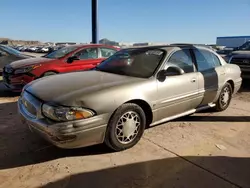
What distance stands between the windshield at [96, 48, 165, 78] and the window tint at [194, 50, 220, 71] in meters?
0.95

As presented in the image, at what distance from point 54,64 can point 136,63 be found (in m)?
3.47

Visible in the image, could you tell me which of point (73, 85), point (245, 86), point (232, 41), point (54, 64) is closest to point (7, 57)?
point (54, 64)

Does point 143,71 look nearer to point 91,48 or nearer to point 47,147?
point 47,147

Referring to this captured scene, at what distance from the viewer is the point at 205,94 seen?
514 cm

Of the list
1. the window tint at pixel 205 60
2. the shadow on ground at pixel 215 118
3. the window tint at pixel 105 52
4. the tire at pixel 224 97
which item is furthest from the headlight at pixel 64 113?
the window tint at pixel 105 52

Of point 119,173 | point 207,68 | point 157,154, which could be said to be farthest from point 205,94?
point 119,173

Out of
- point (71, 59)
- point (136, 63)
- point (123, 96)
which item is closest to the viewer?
point (123, 96)

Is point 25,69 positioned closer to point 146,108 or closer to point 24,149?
point 24,149

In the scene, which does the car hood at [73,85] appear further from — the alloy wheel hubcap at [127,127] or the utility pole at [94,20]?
the utility pole at [94,20]

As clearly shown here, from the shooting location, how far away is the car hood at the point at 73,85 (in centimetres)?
345

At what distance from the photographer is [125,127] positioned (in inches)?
149

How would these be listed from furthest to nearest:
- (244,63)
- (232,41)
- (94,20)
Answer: (232,41) → (94,20) → (244,63)

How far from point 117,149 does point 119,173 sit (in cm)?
58

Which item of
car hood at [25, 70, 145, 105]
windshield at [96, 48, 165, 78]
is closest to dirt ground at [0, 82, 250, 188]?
car hood at [25, 70, 145, 105]
